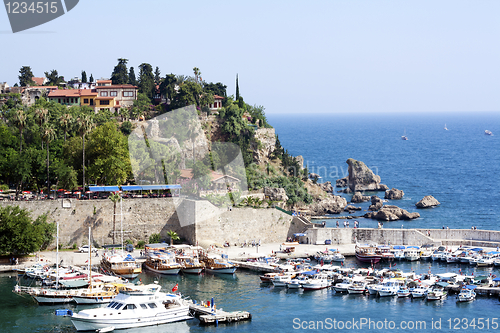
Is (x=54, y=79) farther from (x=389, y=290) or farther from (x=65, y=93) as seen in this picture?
(x=389, y=290)

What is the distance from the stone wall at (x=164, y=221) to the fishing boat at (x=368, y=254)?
26.0ft

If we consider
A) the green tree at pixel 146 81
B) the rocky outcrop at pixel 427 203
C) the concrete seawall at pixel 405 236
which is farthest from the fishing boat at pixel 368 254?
the green tree at pixel 146 81

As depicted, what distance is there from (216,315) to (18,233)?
70.4 feet

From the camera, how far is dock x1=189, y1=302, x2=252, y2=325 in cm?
3956

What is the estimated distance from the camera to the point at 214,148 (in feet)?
262

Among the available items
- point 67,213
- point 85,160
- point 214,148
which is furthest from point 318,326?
point 214,148

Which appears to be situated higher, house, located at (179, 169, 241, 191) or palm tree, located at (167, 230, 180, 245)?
house, located at (179, 169, 241, 191)

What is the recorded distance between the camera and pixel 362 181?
106 m

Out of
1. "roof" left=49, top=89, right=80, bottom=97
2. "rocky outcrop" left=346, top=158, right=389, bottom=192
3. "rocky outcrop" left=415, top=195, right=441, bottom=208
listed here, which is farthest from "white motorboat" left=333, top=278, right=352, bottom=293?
"roof" left=49, top=89, right=80, bottom=97

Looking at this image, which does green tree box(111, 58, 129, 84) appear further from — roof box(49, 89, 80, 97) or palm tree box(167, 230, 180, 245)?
palm tree box(167, 230, 180, 245)

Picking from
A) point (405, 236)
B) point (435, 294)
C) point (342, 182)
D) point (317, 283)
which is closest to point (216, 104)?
point (342, 182)

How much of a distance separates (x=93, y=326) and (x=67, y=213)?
21589 millimetres

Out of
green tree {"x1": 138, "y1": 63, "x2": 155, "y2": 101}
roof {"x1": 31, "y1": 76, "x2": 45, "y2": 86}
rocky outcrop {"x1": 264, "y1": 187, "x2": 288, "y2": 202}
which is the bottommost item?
rocky outcrop {"x1": 264, "y1": 187, "x2": 288, "y2": 202}

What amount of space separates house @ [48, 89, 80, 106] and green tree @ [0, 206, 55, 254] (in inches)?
1576
